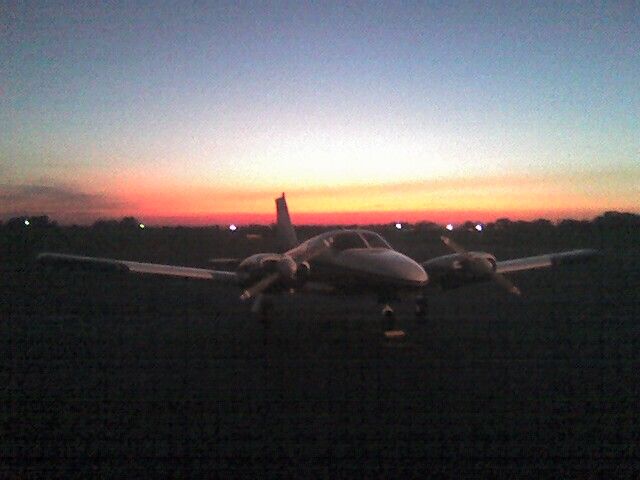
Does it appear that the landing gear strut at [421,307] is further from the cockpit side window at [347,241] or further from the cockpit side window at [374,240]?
the cockpit side window at [347,241]

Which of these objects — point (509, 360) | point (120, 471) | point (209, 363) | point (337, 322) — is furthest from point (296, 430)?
point (337, 322)

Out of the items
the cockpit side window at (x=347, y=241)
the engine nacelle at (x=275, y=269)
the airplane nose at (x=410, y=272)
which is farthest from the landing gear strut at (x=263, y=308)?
the airplane nose at (x=410, y=272)

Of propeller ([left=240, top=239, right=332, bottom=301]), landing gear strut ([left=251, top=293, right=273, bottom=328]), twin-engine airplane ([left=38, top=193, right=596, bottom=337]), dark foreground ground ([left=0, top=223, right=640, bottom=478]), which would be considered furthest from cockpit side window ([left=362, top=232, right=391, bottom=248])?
landing gear strut ([left=251, top=293, right=273, bottom=328])

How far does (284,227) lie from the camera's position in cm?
2255

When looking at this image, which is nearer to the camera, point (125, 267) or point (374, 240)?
point (374, 240)

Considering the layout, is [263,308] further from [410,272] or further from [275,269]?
[410,272]

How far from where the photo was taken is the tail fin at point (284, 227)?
22.1m

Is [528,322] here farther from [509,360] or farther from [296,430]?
[296,430]

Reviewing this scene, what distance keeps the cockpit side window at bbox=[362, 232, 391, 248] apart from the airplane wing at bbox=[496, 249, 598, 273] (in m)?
3.79

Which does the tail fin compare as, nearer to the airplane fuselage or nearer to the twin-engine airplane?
the twin-engine airplane

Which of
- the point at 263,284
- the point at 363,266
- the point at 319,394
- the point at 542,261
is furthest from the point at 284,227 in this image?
the point at 319,394

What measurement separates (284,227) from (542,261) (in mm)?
9552

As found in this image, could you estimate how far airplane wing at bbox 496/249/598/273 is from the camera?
56.4 feet

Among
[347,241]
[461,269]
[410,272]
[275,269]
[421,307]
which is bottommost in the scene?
[421,307]
